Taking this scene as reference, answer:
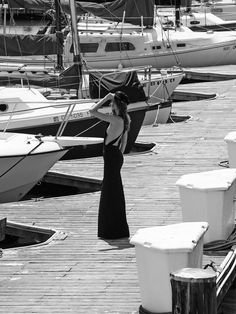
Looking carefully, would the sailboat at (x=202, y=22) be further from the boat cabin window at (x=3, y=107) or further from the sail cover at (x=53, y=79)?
the boat cabin window at (x=3, y=107)

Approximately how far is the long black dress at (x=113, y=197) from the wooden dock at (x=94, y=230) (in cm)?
16

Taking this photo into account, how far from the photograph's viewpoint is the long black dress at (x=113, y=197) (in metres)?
11.7

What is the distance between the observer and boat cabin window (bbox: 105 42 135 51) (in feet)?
118

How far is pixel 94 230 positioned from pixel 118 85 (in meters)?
8.02

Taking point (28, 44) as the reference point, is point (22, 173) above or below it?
above

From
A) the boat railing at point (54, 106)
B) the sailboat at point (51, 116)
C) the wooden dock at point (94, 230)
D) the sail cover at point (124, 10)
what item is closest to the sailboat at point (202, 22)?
the sail cover at point (124, 10)

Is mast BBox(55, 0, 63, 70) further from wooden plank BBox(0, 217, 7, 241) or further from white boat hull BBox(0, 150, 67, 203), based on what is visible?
wooden plank BBox(0, 217, 7, 241)

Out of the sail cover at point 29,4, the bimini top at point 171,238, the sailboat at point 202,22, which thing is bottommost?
the sailboat at point 202,22

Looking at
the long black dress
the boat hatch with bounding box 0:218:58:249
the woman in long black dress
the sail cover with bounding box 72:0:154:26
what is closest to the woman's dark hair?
the woman in long black dress

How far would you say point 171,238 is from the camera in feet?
30.0

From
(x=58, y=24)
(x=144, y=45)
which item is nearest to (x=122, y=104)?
(x=58, y=24)

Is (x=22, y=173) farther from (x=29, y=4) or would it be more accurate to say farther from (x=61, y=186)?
(x=29, y=4)

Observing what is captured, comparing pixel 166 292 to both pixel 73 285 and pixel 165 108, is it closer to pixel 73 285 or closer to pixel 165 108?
pixel 73 285

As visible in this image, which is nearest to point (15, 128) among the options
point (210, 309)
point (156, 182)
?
point (156, 182)
